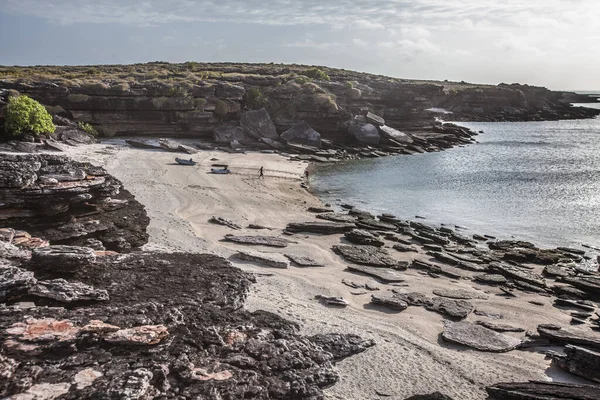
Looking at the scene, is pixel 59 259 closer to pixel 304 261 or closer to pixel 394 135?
pixel 304 261

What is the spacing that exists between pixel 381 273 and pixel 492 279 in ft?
18.5

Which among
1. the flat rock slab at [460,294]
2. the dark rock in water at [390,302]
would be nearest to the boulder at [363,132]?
the flat rock slab at [460,294]

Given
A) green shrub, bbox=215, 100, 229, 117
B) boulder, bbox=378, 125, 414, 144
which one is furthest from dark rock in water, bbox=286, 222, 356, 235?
boulder, bbox=378, 125, 414, 144

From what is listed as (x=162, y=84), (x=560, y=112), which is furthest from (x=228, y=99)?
(x=560, y=112)

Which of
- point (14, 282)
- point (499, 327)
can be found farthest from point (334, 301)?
point (14, 282)

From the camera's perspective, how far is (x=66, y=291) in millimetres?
13000

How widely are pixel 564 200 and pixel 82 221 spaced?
39354mm

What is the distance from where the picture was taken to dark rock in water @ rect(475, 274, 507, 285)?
21406 mm

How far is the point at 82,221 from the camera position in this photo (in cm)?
2000

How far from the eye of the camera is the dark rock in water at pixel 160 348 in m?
9.80

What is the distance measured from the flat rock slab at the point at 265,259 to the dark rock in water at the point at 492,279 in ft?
31.4

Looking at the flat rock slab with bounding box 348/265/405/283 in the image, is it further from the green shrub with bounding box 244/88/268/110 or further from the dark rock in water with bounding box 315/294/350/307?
the green shrub with bounding box 244/88/268/110

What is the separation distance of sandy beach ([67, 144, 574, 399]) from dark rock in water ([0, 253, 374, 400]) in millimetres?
927

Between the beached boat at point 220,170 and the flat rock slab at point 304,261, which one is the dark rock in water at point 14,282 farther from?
the beached boat at point 220,170
